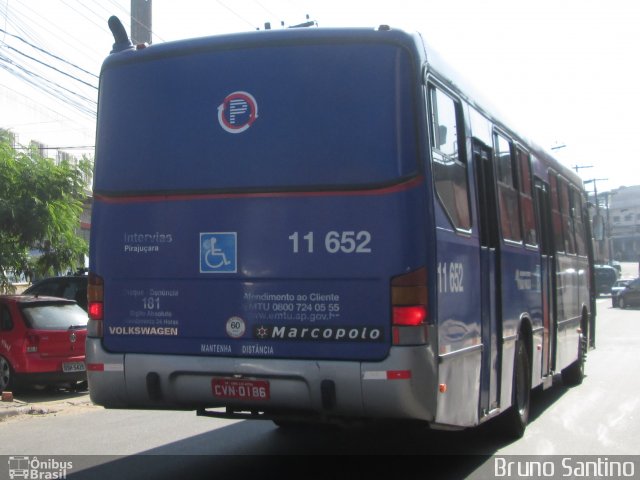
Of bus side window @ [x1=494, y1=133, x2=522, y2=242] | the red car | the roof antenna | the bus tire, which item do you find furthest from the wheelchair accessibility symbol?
the red car

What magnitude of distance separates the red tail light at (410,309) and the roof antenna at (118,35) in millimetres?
3029

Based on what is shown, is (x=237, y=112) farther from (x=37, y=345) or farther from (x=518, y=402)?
(x=37, y=345)

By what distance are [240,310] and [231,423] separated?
4.21 metres

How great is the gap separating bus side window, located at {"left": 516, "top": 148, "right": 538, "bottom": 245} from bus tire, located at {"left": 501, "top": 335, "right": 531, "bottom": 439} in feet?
3.89

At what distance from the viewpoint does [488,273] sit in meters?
8.25

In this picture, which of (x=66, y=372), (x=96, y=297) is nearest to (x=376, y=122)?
(x=96, y=297)

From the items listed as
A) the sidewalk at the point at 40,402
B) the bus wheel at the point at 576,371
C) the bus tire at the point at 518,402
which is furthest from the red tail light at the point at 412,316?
the bus wheel at the point at 576,371

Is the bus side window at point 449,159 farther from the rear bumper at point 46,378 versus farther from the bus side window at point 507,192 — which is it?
the rear bumper at point 46,378

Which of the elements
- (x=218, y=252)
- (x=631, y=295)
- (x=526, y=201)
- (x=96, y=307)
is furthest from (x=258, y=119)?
(x=631, y=295)

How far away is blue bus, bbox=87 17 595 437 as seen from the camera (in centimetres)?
647

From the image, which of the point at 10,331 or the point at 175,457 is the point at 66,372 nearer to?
the point at 10,331

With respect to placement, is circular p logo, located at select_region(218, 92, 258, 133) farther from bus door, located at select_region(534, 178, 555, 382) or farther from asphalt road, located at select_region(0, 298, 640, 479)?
bus door, located at select_region(534, 178, 555, 382)

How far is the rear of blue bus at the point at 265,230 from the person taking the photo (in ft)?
21.2

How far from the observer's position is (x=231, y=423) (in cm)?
1071
